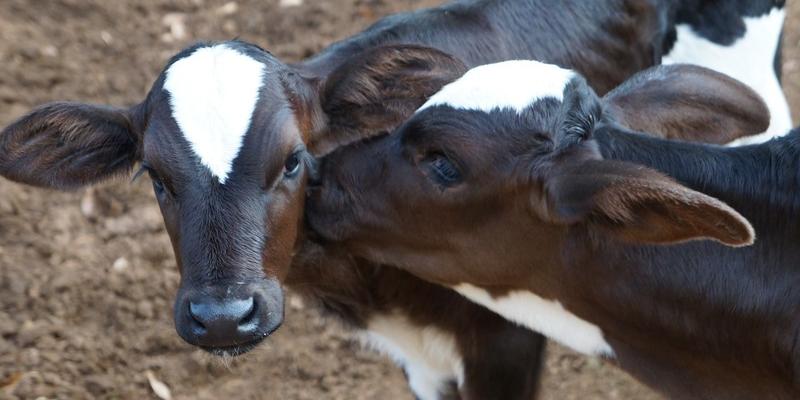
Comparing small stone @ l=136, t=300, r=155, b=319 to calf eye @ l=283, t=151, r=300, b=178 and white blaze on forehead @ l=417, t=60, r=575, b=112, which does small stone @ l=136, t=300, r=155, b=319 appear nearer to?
calf eye @ l=283, t=151, r=300, b=178

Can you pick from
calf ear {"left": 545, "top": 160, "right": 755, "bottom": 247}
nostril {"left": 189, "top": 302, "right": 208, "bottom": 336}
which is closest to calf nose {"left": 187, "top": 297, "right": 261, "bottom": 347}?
nostril {"left": 189, "top": 302, "right": 208, "bottom": 336}

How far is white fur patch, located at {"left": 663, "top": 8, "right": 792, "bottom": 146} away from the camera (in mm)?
5527

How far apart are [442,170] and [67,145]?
138 centimetres

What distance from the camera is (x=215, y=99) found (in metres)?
3.91

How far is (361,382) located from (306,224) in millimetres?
1637

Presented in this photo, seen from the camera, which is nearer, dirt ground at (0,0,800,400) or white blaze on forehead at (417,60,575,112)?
white blaze on forehead at (417,60,575,112)

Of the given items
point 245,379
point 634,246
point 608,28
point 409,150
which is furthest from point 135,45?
point 634,246

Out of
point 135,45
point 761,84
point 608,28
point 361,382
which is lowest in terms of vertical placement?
point 361,382

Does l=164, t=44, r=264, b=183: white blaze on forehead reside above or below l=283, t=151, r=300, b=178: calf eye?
above

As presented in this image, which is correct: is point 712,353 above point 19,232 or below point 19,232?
above

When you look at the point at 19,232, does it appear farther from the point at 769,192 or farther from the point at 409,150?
the point at 769,192

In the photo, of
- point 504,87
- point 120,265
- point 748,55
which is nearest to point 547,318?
point 504,87

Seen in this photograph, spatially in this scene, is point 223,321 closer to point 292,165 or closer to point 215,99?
point 292,165

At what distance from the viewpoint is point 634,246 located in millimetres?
3783
